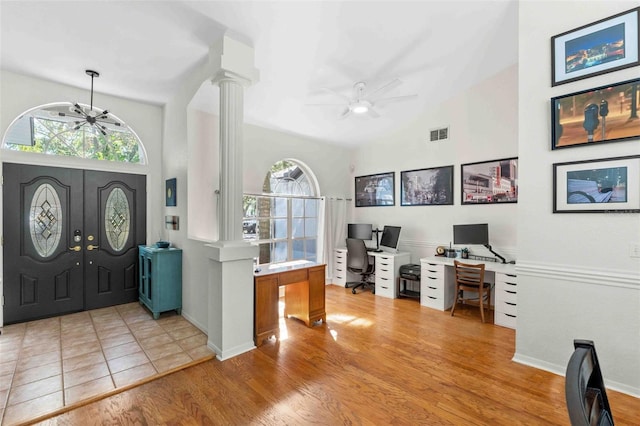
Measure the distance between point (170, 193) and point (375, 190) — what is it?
3711mm

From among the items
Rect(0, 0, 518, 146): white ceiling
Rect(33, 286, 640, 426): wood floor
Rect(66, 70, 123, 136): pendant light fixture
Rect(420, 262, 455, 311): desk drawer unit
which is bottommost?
Rect(33, 286, 640, 426): wood floor

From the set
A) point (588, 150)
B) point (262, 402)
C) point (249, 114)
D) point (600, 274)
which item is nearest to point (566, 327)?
point (600, 274)

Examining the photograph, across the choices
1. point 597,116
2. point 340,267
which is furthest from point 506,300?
point 340,267

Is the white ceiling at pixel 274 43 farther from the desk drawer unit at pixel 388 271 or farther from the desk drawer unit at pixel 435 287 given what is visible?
the desk drawer unit at pixel 435 287

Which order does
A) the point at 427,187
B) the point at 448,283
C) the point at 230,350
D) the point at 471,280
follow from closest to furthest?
the point at 230,350, the point at 471,280, the point at 448,283, the point at 427,187

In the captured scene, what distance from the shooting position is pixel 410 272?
489 centimetres

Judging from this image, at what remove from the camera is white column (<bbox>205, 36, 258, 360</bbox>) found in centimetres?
288

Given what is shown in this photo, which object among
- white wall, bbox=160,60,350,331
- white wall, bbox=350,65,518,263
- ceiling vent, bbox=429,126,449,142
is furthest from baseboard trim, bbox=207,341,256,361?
ceiling vent, bbox=429,126,449,142

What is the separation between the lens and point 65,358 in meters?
2.82

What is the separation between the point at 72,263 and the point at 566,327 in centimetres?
574

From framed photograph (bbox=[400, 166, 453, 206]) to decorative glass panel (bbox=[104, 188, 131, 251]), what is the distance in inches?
182

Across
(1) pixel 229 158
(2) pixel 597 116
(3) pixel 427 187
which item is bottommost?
(3) pixel 427 187

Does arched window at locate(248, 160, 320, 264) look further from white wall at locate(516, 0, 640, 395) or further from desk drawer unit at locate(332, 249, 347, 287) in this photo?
white wall at locate(516, 0, 640, 395)

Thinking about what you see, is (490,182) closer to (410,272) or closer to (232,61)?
(410,272)
